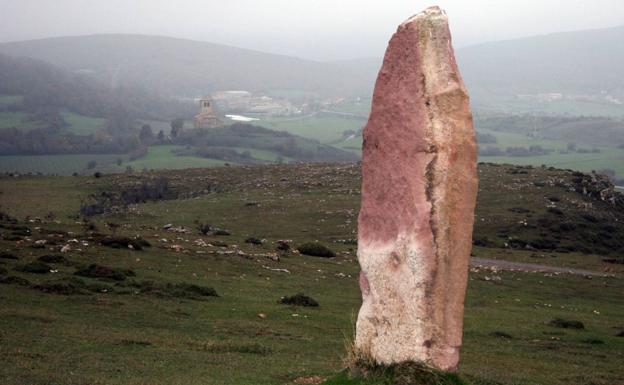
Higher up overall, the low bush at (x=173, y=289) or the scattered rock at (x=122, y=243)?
the low bush at (x=173, y=289)

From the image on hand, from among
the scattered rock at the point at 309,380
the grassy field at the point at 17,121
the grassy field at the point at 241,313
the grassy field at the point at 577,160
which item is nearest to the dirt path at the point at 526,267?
the grassy field at the point at 241,313

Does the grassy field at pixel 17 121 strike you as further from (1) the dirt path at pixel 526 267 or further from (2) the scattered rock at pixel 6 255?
(2) the scattered rock at pixel 6 255

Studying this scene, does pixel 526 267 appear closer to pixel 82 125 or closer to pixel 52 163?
pixel 52 163

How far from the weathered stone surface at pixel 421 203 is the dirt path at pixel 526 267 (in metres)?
36.3

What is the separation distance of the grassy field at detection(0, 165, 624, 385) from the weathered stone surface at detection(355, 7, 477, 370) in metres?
1.63

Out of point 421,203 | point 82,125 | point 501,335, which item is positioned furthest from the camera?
A: point 82,125

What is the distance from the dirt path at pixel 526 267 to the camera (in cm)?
5134

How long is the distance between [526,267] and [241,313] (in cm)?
2918

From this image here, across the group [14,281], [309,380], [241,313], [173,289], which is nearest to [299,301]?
[241,313]

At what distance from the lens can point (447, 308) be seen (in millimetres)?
14906

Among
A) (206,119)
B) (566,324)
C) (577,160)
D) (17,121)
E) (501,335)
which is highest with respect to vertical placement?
(501,335)

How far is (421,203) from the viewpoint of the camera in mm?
14891

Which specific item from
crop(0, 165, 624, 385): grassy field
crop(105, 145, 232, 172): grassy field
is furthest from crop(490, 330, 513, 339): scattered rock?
crop(105, 145, 232, 172): grassy field

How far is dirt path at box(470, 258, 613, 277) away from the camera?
168 feet
